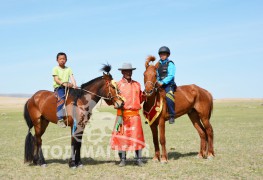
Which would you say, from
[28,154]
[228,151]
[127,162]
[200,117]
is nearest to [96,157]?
[127,162]

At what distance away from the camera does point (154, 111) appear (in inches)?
390

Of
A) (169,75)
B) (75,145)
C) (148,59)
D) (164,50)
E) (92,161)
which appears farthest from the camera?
(92,161)

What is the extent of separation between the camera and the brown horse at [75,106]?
896 cm

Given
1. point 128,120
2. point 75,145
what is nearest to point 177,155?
point 128,120

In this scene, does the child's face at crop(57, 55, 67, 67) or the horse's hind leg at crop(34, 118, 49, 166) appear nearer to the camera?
the child's face at crop(57, 55, 67, 67)

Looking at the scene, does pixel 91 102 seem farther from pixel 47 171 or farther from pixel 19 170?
pixel 19 170

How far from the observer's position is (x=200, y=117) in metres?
11.0

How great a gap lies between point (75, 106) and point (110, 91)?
1227 mm

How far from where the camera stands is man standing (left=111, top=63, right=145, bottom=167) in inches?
365

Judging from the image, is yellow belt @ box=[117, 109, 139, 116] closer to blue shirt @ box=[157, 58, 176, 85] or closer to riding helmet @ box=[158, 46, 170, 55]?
blue shirt @ box=[157, 58, 176, 85]

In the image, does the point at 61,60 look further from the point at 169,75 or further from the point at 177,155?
the point at 177,155

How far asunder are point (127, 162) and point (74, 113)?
2.46m

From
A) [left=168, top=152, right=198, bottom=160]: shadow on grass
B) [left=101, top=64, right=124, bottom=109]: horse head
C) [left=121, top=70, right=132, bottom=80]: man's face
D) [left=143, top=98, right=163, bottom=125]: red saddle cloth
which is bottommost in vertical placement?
[left=168, top=152, right=198, bottom=160]: shadow on grass

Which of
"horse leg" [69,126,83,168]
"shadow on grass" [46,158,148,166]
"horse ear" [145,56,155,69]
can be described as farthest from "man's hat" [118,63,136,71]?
"shadow on grass" [46,158,148,166]
